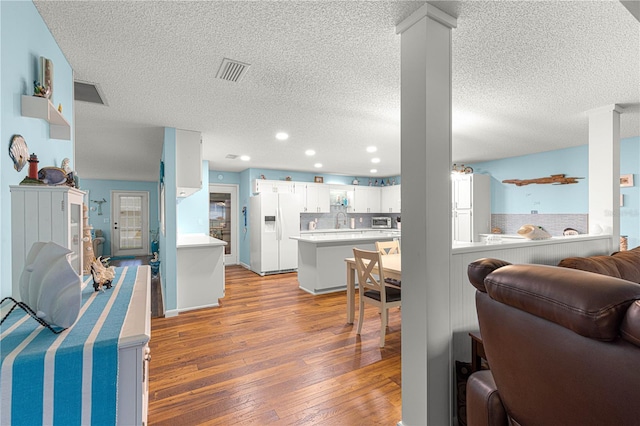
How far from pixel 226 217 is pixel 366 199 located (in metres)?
3.79

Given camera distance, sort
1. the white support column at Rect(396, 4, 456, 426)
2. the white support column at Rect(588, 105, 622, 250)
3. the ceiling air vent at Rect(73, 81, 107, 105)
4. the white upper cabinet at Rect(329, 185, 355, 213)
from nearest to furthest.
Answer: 1. the white support column at Rect(396, 4, 456, 426)
2. the ceiling air vent at Rect(73, 81, 107, 105)
3. the white support column at Rect(588, 105, 622, 250)
4. the white upper cabinet at Rect(329, 185, 355, 213)

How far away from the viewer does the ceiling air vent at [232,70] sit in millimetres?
2135

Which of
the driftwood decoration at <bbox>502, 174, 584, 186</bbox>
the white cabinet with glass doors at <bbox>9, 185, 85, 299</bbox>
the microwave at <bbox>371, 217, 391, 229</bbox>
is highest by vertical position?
the driftwood decoration at <bbox>502, 174, 584, 186</bbox>

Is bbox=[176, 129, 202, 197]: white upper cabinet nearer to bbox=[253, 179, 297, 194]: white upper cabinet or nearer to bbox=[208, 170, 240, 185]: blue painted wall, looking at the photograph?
bbox=[253, 179, 297, 194]: white upper cabinet

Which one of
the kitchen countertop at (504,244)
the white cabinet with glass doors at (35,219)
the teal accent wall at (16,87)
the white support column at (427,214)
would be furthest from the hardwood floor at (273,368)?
the teal accent wall at (16,87)

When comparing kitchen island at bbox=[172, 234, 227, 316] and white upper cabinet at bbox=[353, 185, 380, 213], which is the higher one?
white upper cabinet at bbox=[353, 185, 380, 213]

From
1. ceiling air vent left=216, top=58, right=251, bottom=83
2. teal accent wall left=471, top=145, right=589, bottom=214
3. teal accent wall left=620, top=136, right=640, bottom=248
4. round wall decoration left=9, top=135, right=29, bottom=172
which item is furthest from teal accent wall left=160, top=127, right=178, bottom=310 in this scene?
teal accent wall left=620, top=136, right=640, bottom=248

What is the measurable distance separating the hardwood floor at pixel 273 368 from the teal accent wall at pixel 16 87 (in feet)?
4.56

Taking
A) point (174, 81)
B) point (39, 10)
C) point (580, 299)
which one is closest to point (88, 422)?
point (580, 299)

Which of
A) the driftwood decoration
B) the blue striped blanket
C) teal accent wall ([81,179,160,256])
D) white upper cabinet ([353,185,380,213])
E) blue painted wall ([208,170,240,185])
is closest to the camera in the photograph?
the blue striped blanket

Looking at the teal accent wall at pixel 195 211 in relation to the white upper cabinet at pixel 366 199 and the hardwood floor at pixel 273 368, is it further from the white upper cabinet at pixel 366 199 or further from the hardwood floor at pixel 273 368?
the white upper cabinet at pixel 366 199

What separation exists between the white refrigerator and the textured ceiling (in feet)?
7.81

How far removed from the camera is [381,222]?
8.29 metres

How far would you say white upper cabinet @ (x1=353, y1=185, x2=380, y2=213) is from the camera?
8.04 meters
